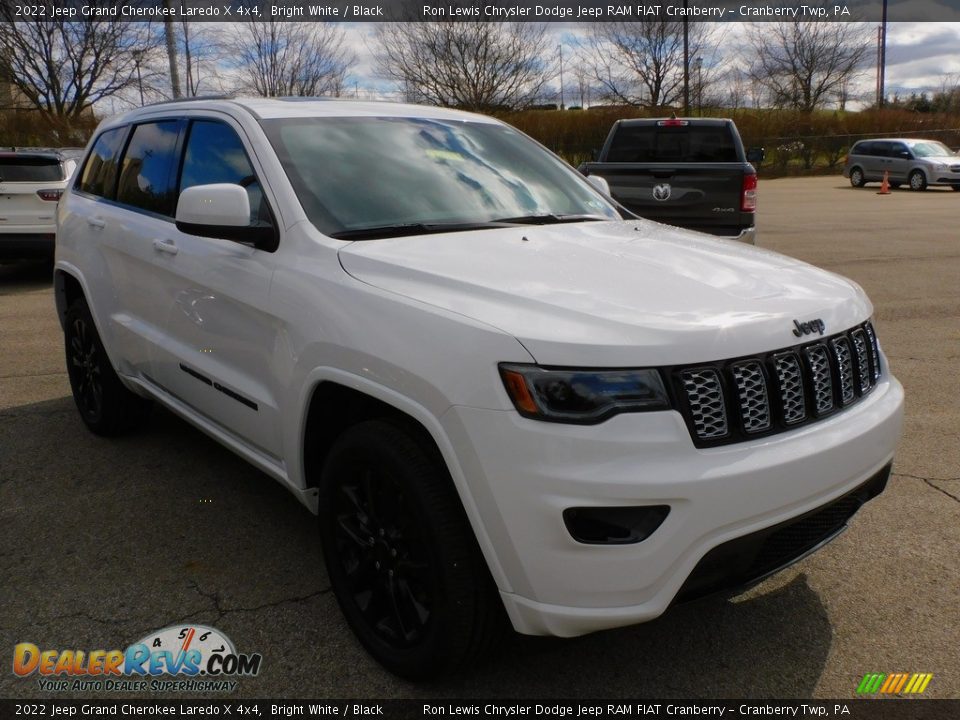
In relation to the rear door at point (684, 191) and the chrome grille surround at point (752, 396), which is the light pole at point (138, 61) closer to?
the rear door at point (684, 191)

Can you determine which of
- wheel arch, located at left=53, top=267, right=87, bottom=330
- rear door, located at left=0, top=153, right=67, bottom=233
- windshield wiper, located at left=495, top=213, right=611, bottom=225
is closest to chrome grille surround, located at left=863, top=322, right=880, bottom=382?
windshield wiper, located at left=495, top=213, right=611, bottom=225

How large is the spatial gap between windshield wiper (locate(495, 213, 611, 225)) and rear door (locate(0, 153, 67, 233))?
9315 mm

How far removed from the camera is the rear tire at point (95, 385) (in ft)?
16.0

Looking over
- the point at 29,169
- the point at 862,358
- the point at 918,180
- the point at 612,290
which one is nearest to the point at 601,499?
the point at 612,290

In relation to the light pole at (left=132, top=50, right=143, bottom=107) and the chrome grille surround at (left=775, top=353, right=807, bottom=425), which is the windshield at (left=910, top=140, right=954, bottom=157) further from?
the chrome grille surround at (left=775, top=353, right=807, bottom=425)

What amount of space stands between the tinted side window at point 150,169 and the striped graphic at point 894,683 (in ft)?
11.1

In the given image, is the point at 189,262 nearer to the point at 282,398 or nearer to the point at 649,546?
the point at 282,398

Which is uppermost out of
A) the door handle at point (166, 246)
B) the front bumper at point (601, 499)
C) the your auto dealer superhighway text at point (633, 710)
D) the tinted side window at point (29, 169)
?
the tinted side window at point (29, 169)

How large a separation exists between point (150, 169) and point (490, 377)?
2.86m

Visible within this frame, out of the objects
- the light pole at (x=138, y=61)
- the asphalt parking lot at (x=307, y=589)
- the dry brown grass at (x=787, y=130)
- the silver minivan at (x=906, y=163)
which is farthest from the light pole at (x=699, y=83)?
the asphalt parking lot at (x=307, y=589)

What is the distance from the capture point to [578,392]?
2.24 m

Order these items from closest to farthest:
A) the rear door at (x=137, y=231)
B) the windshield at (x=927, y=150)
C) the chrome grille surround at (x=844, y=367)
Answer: the chrome grille surround at (x=844, y=367), the rear door at (x=137, y=231), the windshield at (x=927, y=150)

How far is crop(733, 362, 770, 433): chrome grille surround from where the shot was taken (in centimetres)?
236

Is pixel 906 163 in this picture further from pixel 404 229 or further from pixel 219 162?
pixel 404 229
